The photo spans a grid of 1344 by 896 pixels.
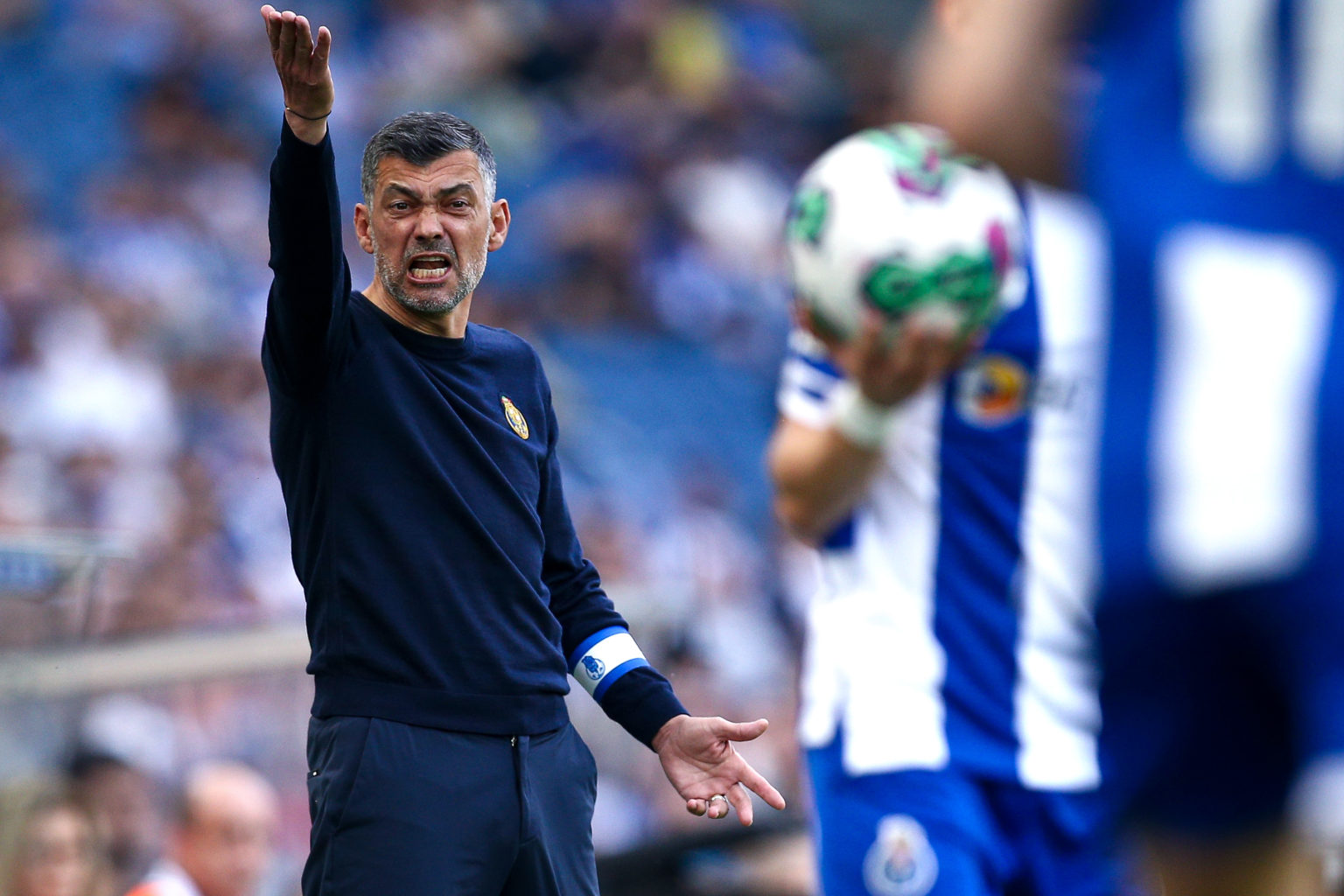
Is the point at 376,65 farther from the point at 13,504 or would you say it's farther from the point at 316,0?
the point at 13,504

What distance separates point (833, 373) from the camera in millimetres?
3230

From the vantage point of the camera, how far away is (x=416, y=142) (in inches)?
123

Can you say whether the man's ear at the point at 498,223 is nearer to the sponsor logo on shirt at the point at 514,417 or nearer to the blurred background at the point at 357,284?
the sponsor logo on shirt at the point at 514,417

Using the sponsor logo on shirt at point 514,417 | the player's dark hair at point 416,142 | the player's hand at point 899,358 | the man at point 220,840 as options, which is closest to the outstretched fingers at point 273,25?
the player's dark hair at point 416,142

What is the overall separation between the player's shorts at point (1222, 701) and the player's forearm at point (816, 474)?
2.75 feet

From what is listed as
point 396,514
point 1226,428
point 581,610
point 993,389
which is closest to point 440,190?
point 396,514

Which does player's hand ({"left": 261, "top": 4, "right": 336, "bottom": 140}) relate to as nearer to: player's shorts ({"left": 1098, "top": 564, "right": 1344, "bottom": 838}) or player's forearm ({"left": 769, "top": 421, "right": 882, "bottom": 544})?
player's forearm ({"left": 769, "top": 421, "right": 882, "bottom": 544})

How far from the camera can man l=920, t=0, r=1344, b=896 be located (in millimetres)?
1760

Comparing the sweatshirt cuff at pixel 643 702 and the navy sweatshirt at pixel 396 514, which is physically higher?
the navy sweatshirt at pixel 396 514

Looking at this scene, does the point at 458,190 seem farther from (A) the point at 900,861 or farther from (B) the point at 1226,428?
(B) the point at 1226,428

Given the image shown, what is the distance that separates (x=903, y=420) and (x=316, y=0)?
10.00m

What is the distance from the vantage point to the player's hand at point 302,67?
107 inches

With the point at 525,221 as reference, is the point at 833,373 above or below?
below

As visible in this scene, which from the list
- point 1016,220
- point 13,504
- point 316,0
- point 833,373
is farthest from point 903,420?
point 316,0
